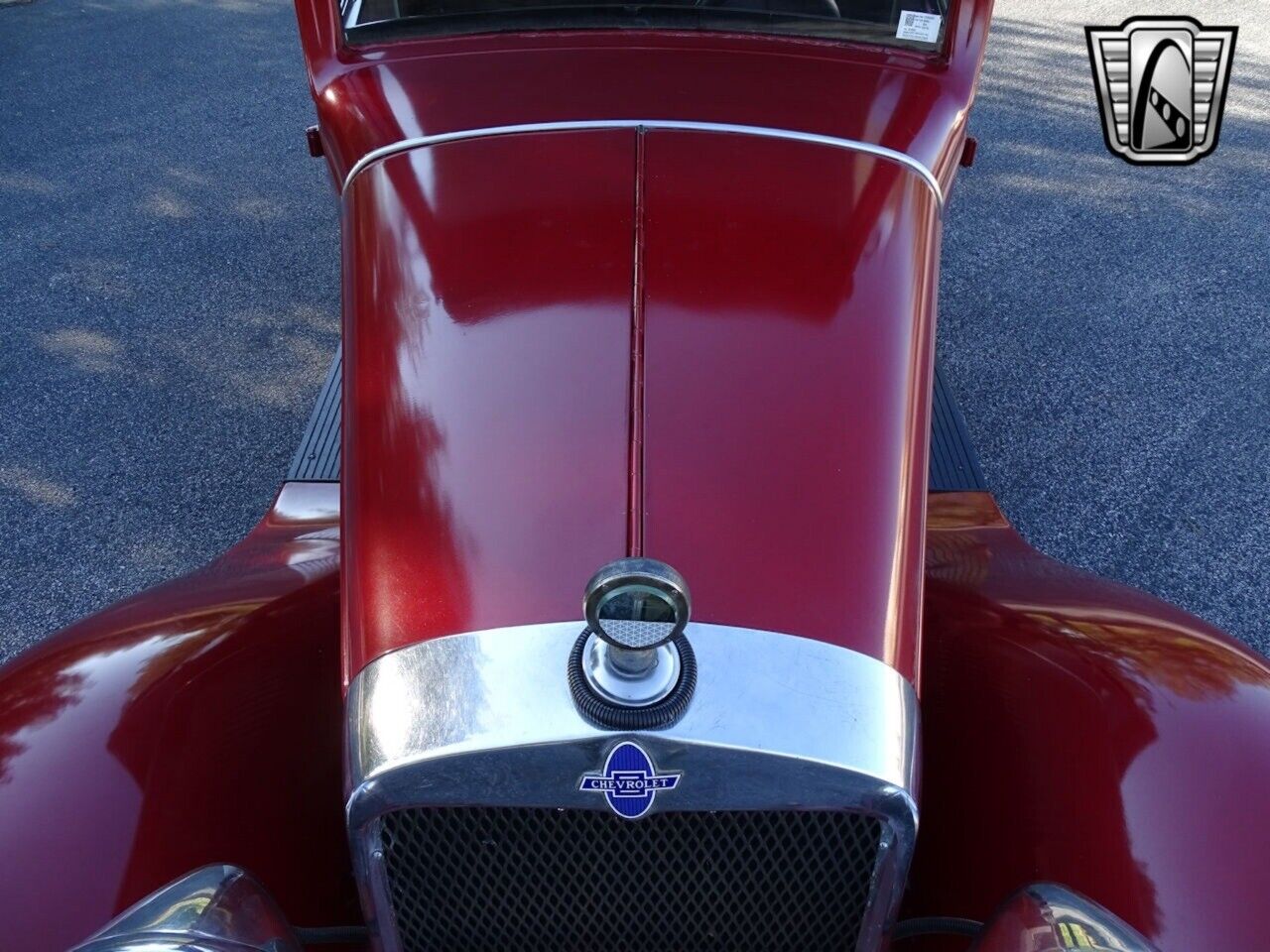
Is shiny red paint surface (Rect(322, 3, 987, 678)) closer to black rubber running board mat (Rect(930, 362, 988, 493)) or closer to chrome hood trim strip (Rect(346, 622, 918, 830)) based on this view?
chrome hood trim strip (Rect(346, 622, 918, 830))

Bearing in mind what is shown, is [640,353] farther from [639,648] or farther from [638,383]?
[639,648]

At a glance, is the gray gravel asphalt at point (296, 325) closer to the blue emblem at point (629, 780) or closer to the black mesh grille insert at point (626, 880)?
the black mesh grille insert at point (626, 880)

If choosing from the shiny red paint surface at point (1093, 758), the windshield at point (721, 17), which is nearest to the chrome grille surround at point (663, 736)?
the shiny red paint surface at point (1093, 758)

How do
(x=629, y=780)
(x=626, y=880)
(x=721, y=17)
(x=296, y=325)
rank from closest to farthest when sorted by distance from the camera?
(x=629, y=780) → (x=626, y=880) → (x=721, y=17) → (x=296, y=325)

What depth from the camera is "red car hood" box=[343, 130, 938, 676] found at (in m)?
1.42

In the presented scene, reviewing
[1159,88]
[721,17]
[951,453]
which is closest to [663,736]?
[721,17]

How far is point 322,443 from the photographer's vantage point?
2.78 metres

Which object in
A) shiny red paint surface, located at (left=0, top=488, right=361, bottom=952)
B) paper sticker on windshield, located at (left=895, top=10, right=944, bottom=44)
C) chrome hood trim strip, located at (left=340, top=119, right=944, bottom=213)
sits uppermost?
paper sticker on windshield, located at (left=895, top=10, right=944, bottom=44)

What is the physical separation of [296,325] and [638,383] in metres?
2.68

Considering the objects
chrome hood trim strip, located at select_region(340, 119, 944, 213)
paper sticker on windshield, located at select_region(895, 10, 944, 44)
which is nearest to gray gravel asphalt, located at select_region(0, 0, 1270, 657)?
paper sticker on windshield, located at select_region(895, 10, 944, 44)

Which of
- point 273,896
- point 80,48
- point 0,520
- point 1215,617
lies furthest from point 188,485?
point 80,48

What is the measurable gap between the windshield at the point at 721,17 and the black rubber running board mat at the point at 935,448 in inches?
32.4

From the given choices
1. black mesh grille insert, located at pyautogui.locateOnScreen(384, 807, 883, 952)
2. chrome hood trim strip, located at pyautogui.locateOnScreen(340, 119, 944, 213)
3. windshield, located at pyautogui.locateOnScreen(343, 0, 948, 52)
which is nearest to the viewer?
black mesh grille insert, located at pyautogui.locateOnScreen(384, 807, 883, 952)

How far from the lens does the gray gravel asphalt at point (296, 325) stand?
3.12 m
